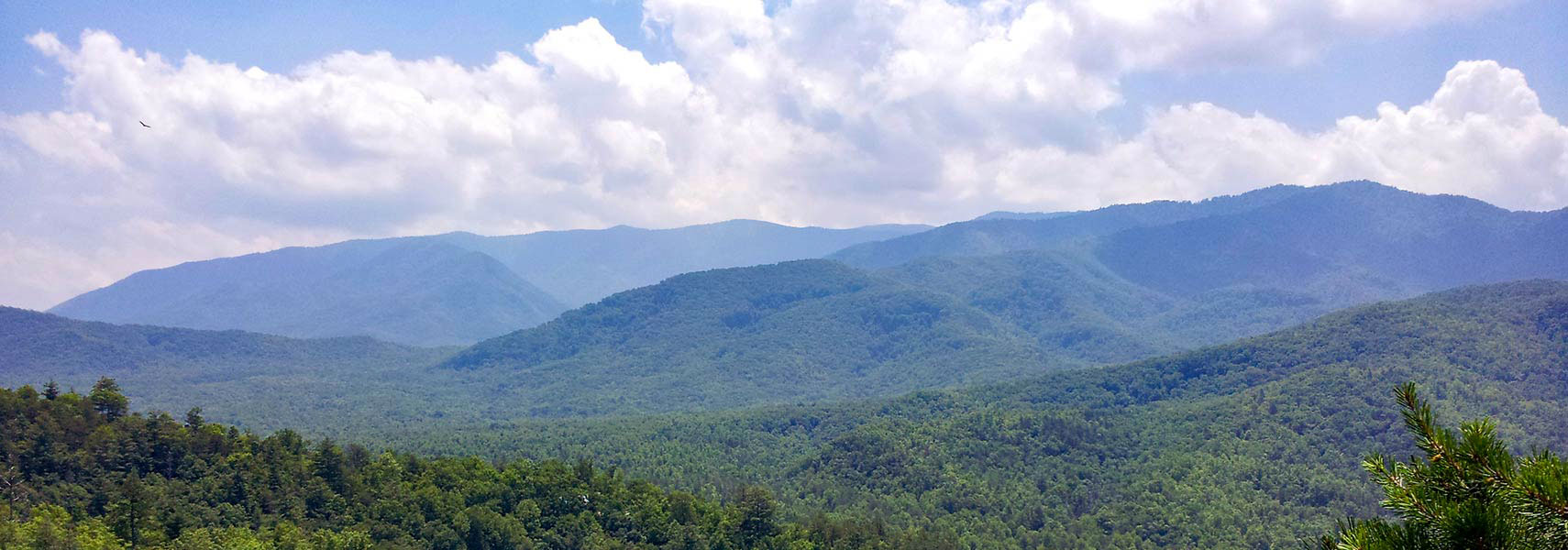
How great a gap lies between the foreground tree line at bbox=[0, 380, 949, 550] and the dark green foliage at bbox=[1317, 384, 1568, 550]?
43421 mm

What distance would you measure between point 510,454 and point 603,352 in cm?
10424

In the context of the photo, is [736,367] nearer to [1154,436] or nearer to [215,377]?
[215,377]

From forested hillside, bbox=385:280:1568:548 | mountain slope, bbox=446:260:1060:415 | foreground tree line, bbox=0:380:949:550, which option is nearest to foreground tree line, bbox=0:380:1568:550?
foreground tree line, bbox=0:380:949:550

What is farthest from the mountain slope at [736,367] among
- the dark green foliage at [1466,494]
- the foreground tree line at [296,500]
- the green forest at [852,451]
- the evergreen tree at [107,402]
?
the dark green foliage at [1466,494]

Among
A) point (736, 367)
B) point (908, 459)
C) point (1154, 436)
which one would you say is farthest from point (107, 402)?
point (736, 367)

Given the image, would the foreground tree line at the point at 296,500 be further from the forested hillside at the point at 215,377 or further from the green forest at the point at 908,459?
the forested hillside at the point at 215,377

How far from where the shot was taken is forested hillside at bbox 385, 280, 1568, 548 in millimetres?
74375

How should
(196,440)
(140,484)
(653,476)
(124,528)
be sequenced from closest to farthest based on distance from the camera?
(124,528)
(140,484)
(196,440)
(653,476)

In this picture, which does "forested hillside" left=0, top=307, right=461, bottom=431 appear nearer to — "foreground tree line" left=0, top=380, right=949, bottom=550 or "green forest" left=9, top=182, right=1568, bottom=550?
"green forest" left=9, top=182, right=1568, bottom=550

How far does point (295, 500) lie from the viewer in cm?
5150

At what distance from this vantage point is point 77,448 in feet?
162

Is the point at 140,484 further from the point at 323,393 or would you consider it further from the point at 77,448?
the point at 323,393

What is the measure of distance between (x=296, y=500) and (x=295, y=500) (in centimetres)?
5

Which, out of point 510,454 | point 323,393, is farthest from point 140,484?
point 323,393
